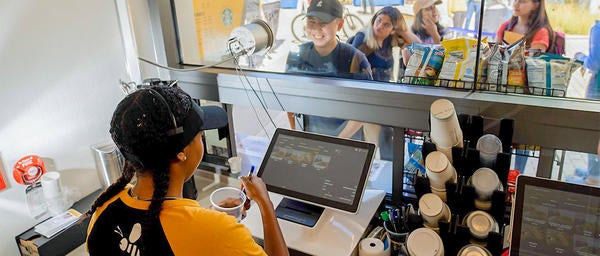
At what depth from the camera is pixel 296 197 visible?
4.42 ft

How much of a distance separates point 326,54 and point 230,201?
62 centimetres

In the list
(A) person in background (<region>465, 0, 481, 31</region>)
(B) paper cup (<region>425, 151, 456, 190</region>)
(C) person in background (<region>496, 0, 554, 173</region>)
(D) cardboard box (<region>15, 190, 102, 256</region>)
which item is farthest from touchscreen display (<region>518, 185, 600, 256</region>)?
(D) cardboard box (<region>15, 190, 102, 256</region>)

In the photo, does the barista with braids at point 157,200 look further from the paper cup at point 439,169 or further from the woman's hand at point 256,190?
the paper cup at point 439,169

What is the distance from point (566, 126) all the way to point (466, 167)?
290 mm

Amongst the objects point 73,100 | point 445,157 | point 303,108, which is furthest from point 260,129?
point 445,157

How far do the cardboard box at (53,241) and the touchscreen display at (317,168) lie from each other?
0.69m

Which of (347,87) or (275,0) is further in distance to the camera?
(275,0)

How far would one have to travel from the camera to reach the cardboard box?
1.42 meters

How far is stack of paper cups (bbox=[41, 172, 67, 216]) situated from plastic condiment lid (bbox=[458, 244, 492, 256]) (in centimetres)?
132

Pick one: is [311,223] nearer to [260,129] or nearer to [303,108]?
[303,108]

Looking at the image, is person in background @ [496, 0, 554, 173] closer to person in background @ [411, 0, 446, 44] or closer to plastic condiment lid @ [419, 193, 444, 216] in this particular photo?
person in background @ [411, 0, 446, 44]

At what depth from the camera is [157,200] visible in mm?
912

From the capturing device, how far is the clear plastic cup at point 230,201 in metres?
1.30

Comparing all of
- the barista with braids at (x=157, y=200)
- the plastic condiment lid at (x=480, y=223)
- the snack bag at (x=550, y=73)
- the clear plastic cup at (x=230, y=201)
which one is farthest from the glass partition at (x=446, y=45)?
the barista with braids at (x=157, y=200)
